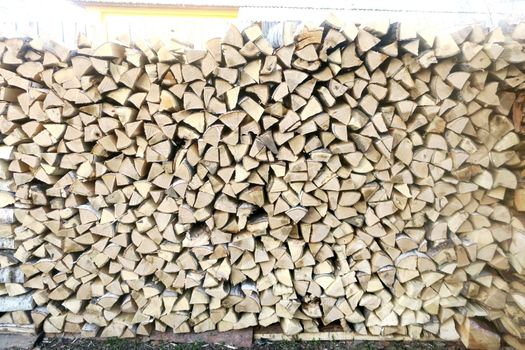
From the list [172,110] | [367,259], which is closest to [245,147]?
[172,110]

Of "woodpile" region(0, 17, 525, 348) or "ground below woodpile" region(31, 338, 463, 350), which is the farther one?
"ground below woodpile" region(31, 338, 463, 350)

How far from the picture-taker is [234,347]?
7.40 ft

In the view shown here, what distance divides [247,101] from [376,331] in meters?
1.68

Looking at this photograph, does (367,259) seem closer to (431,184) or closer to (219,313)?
(431,184)

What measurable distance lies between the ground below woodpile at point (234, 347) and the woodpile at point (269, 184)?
2.8 inches

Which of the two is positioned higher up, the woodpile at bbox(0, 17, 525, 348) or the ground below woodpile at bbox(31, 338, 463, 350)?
the woodpile at bbox(0, 17, 525, 348)

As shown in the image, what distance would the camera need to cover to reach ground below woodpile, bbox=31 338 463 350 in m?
2.25

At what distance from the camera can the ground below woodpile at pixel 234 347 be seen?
7.38ft

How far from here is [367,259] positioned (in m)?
2.17

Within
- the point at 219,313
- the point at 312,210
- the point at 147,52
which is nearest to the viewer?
the point at 147,52

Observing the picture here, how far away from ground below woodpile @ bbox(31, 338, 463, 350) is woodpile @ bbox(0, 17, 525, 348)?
72 mm

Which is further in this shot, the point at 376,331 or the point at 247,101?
the point at 376,331

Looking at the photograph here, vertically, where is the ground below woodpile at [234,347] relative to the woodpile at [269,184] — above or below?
below

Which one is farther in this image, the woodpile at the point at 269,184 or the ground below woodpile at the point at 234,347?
the ground below woodpile at the point at 234,347
